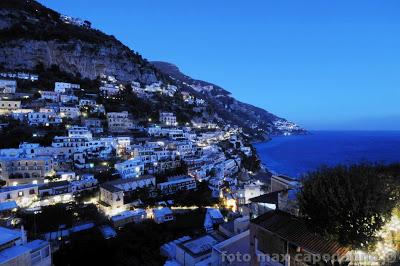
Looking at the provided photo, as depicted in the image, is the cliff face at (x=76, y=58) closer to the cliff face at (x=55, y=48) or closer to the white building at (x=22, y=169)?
the cliff face at (x=55, y=48)

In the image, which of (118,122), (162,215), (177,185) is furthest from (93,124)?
(162,215)

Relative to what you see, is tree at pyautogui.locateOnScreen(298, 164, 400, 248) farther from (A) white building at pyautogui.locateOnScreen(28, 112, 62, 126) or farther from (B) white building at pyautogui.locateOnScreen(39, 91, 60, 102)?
(B) white building at pyautogui.locateOnScreen(39, 91, 60, 102)

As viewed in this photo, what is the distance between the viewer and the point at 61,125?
134ft

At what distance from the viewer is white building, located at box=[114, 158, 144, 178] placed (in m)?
32.0

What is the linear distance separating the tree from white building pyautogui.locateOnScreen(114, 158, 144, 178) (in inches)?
1110

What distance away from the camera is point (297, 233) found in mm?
6191

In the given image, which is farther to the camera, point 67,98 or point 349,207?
point 67,98

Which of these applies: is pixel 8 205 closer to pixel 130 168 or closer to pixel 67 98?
pixel 130 168

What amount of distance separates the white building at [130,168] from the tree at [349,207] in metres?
28.2

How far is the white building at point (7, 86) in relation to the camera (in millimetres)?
45987

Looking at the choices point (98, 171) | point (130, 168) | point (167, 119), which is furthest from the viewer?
point (167, 119)

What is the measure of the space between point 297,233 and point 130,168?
2888 cm

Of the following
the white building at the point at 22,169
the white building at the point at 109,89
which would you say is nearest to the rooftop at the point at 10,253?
the white building at the point at 22,169

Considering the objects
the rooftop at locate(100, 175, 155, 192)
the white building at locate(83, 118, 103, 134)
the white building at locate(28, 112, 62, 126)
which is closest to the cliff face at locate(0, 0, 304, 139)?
the white building at locate(83, 118, 103, 134)
